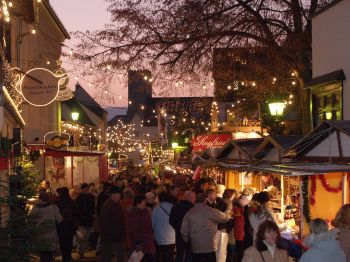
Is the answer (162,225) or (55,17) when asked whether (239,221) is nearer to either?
(162,225)

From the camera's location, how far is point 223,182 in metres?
24.1

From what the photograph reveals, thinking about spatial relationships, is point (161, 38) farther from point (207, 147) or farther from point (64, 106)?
point (64, 106)

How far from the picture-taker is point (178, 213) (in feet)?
43.2

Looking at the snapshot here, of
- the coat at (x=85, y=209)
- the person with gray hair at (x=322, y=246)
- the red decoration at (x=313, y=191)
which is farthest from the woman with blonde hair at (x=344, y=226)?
the coat at (x=85, y=209)

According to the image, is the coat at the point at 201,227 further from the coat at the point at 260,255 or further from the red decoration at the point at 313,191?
the coat at the point at 260,255

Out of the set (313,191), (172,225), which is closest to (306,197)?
(313,191)

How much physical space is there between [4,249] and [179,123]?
61.7 m

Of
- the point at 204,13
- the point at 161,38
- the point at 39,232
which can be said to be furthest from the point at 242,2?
the point at 39,232

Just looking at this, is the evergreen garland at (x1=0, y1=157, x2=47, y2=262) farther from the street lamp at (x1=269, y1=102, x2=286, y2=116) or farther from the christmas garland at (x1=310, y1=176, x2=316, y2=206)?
the street lamp at (x1=269, y1=102, x2=286, y2=116)

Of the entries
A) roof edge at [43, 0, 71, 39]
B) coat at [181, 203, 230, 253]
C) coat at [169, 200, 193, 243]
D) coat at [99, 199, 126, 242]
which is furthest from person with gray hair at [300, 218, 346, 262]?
roof edge at [43, 0, 71, 39]

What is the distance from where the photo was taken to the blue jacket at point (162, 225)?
1400cm

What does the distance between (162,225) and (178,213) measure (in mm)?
952

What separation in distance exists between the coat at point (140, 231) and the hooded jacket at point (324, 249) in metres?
5.71

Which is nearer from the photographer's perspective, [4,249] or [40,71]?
[4,249]
